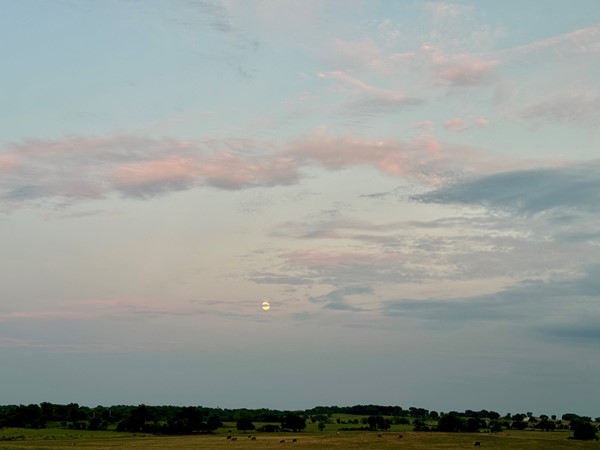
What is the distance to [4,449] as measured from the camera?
114 meters

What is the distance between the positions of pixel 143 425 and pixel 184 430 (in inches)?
618

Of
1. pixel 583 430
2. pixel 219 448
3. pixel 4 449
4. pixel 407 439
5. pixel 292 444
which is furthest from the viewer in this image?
pixel 583 430

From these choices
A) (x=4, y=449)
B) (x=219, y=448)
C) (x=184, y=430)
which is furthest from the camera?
(x=184, y=430)

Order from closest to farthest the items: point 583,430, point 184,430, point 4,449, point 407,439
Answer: point 4,449 → point 407,439 → point 583,430 → point 184,430

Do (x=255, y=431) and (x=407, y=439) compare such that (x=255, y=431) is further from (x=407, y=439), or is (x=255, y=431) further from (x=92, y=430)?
(x=407, y=439)

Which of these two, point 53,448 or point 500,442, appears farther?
point 500,442

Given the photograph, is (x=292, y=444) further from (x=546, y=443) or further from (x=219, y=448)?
(x=546, y=443)

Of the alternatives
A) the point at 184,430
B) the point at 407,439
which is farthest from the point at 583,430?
the point at 184,430

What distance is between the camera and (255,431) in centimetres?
19738

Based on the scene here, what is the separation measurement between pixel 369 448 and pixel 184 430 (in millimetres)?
85464

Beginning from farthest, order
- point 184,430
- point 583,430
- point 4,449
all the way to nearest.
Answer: point 184,430 → point 583,430 → point 4,449

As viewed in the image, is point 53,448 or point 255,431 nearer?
point 53,448

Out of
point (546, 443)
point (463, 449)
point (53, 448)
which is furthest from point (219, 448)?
point (546, 443)

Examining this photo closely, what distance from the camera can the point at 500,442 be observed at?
138 meters
